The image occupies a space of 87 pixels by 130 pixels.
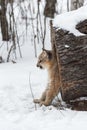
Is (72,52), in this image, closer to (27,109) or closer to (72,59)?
(72,59)

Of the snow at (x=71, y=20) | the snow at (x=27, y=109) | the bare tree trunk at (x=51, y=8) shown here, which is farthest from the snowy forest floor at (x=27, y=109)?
the bare tree trunk at (x=51, y=8)

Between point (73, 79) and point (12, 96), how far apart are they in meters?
1.02

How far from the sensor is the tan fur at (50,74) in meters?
4.88

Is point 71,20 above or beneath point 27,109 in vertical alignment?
above

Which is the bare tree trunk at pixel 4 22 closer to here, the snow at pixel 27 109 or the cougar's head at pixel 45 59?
the snow at pixel 27 109

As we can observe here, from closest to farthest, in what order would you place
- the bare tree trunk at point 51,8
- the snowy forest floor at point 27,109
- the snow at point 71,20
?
1. the snowy forest floor at point 27,109
2. the snow at point 71,20
3. the bare tree trunk at point 51,8

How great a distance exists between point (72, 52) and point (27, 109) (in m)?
0.91

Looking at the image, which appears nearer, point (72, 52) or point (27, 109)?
point (72, 52)

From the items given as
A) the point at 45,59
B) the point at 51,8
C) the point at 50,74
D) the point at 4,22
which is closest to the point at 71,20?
the point at 45,59

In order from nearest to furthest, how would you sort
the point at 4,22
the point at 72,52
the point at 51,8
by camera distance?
1. the point at 72,52
2. the point at 4,22
3. the point at 51,8

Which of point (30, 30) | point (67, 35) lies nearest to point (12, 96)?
point (67, 35)

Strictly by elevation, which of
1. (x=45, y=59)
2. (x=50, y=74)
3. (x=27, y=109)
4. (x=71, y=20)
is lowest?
(x=27, y=109)

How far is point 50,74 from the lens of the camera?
493 cm

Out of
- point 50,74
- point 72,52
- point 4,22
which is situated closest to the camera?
point 72,52
